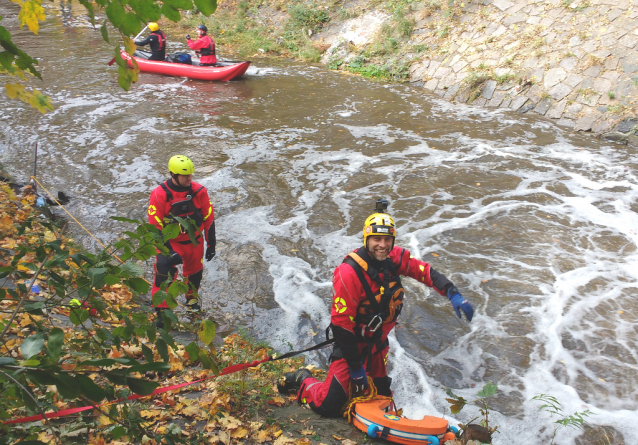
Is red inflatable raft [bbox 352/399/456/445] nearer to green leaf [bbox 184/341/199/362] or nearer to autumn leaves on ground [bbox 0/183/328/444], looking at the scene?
autumn leaves on ground [bbox 0/183/328/444]

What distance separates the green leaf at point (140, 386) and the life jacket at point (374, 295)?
2612mm

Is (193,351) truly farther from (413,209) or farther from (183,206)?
(413,209)

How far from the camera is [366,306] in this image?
3.96 metres

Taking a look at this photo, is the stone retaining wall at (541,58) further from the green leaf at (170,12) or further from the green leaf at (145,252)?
the green leaf at (170,12)

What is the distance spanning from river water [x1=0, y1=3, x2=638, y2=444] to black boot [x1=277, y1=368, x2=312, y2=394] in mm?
728

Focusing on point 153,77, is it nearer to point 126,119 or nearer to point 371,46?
point 126,119

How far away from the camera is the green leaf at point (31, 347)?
1.41 meters

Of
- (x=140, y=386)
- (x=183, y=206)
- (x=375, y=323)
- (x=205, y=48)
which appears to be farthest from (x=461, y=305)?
(x=205, y=48)

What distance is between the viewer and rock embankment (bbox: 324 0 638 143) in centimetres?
1275

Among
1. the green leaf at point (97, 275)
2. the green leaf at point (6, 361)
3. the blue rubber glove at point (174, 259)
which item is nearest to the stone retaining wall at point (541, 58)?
the blue rubber glove at point (174, 259)

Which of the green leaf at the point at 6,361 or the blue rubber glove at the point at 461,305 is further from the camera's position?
the blue rubber glove at the point at 461,305

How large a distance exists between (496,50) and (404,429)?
15.1m

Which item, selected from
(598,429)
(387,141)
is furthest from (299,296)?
(387,141)

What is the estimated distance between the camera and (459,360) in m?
5.44
